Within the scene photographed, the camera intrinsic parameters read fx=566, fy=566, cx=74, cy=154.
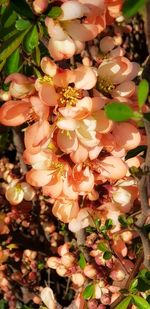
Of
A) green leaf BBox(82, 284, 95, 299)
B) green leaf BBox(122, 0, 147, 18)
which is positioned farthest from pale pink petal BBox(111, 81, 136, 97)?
green leaf BBox(82, 284, 95, 299)

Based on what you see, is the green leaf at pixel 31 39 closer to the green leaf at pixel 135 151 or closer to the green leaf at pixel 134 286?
the green leaf at pixel 135 151

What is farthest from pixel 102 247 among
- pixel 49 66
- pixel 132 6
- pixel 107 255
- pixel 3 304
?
pixel 3 304

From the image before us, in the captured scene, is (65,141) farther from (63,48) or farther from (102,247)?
(102,247)

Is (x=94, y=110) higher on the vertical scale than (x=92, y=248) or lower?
higher

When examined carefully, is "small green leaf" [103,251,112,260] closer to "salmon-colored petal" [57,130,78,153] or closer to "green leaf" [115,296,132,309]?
"green leaf" [115,296,132,309]

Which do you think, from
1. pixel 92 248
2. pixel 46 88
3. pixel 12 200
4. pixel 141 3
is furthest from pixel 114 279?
pixel 141 3

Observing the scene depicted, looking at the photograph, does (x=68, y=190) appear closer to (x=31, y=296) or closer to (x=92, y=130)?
(x=92, y=130)
